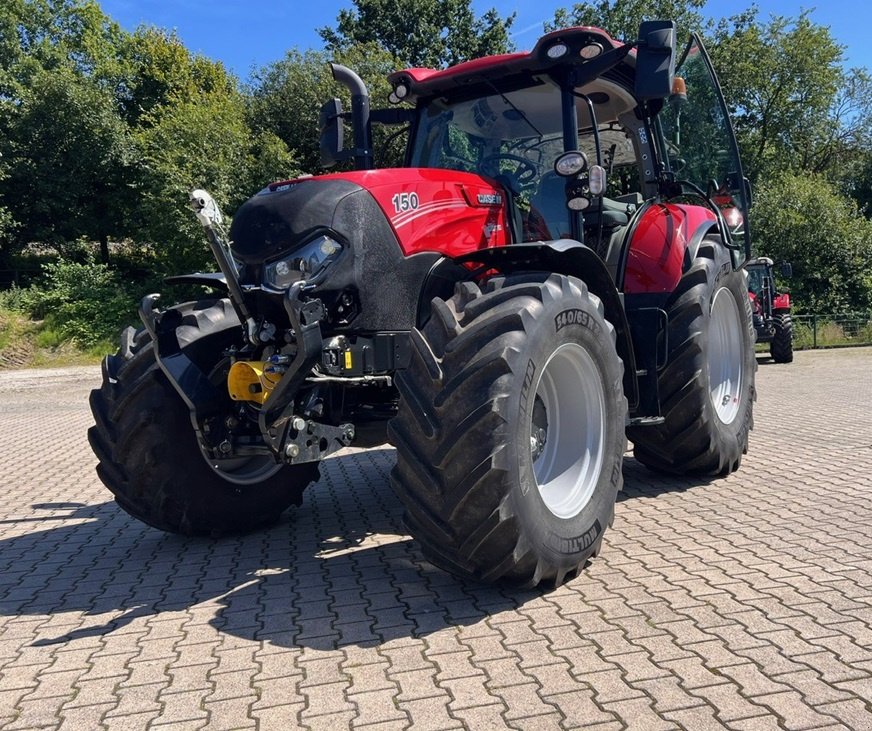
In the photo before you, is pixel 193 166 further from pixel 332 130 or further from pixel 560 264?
pixel 560 264

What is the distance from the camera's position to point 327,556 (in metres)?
4.45

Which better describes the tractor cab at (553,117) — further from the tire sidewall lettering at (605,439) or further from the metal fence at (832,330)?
the metal fence at (832,330)

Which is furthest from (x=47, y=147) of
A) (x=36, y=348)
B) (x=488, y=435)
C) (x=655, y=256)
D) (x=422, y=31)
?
(x=488, y=435)

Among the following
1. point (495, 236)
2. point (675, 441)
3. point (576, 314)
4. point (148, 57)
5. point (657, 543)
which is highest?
point (148, 57)

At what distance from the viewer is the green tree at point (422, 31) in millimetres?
38250

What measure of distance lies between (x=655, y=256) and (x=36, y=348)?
22.3 meters

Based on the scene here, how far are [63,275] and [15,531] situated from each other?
23.3 metres

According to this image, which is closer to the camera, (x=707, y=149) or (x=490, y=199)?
(x=490, y=199)

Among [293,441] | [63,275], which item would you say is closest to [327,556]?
[293,441]

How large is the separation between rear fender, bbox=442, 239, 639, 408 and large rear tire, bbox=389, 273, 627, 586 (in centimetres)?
22

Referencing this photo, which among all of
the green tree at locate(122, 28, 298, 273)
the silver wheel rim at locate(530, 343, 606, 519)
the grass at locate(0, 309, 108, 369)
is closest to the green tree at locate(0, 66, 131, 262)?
the green tree at locate(122, 28, 298, 273)

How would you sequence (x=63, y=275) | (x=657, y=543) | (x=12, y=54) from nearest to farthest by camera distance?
(x=657, y=543) → (x=63, y=275) → (x=12, y=54)

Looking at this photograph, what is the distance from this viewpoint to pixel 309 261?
12.2 feet

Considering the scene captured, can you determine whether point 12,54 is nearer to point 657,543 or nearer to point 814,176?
point 814,176
